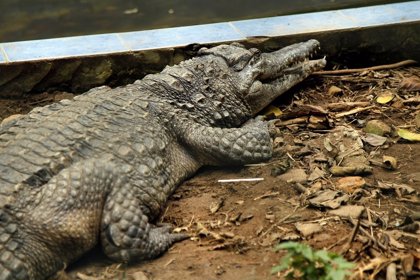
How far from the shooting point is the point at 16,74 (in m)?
5.24

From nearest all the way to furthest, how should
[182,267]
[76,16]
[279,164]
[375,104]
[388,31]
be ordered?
[182,267], [279,164], [375,104], [388,31], [76,16]

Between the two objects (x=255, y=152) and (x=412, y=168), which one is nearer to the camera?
(x=412, y=168)

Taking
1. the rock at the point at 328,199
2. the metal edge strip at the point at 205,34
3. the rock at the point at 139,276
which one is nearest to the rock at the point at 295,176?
the rock at the point at 328,199

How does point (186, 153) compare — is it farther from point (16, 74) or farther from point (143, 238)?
point (16, 74)

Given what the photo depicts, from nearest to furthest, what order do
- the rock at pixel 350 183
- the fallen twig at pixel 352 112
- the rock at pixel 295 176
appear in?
1. the rock at pixel 350 183
2. the rock at pixel 295 176
3. the fallen twig at pixel 352 112

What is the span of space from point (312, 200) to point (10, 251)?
5.71ft

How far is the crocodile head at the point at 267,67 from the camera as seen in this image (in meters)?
5.16

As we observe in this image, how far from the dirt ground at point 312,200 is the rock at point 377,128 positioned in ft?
0.04

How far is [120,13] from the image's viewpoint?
24.6ft

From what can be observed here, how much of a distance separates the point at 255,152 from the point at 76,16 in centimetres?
371

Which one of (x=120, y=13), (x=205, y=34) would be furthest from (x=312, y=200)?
(x=120, y=13)

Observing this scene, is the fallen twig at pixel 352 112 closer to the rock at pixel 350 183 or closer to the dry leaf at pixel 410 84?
the dry leaf at pixel 410 84

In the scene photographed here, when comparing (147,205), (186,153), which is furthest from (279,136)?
(147,205)

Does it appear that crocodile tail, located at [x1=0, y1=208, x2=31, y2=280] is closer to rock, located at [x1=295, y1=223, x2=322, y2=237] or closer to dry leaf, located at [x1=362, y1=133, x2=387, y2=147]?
rock, located at [x1=295, y1=223, x2=322, y2=237]
